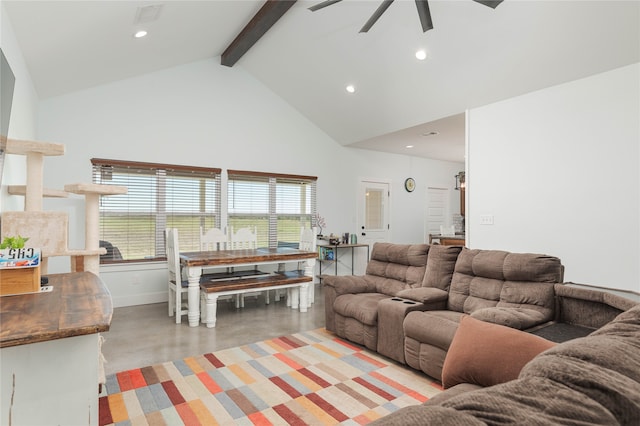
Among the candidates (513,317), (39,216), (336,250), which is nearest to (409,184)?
(336,250)

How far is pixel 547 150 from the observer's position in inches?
158

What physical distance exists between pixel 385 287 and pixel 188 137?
145 inches

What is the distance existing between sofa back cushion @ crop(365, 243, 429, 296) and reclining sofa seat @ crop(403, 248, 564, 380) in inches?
20.9

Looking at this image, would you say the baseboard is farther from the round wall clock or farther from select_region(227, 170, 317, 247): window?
the round wall clock

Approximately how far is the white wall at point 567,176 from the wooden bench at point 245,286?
7.82 feet

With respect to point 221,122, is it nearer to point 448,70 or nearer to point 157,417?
point 448,70

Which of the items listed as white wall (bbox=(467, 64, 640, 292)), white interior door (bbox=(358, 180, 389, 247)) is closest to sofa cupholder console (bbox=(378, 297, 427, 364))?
white wall (bbox=(467, 64, 640, 292))

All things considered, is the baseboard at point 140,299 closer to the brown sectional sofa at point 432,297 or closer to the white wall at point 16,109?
the white wall at point 16,109

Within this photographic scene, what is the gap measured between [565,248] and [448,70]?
238cm

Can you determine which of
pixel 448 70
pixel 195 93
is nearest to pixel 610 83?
pixel 448 70

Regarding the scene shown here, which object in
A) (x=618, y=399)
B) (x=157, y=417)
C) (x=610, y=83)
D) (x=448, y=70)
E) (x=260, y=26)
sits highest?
(x=260, y=26)

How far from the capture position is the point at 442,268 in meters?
3.40

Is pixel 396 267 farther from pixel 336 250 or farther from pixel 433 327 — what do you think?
pixel 336 250

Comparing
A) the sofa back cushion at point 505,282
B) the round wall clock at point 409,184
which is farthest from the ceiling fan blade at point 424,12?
the round wall clock at point 409,184
